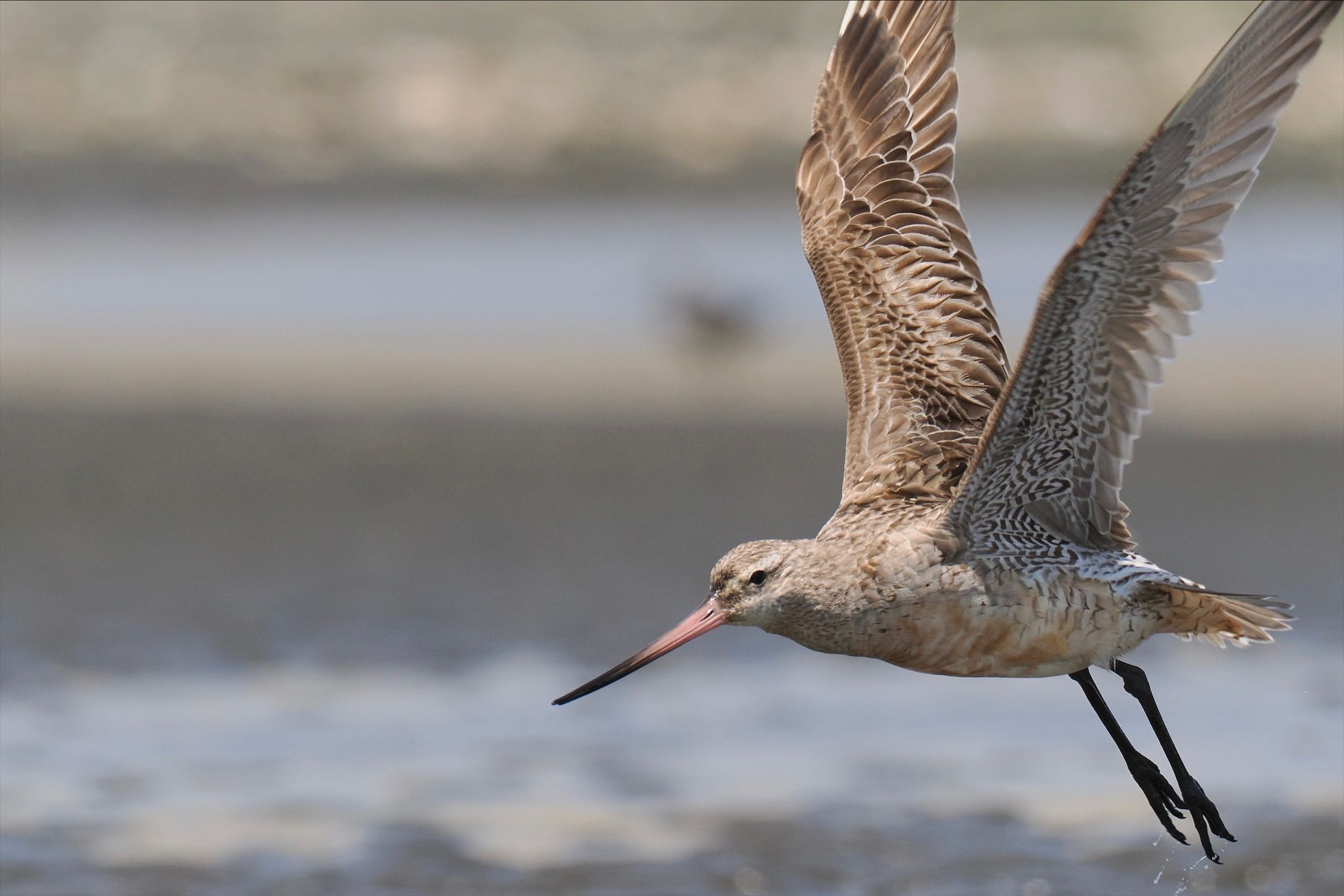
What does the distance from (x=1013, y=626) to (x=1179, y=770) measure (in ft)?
2.37

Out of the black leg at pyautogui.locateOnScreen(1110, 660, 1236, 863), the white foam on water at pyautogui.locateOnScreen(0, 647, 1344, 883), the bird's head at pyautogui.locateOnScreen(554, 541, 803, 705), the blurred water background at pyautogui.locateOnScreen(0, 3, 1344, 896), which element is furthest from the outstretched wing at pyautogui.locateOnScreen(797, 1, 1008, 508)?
the white foam on water at pyautogui.locateOnScreen(0, 647, 1344, 883)

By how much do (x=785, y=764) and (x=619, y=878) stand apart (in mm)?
1195

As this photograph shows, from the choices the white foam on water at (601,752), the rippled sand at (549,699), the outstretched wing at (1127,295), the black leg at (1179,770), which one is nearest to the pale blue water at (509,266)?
the rippled sand at (549,699)

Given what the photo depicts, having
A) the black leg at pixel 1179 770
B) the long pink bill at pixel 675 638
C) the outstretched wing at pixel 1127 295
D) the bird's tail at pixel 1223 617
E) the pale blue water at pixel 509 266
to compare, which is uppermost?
the pale blue water at pixel 509 266

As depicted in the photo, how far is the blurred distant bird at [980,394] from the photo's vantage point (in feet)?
16.2

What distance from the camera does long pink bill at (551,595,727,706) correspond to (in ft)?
18.1

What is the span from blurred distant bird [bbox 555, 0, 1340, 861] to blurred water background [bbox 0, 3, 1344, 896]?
138 cm

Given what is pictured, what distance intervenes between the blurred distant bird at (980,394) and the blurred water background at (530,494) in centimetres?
138

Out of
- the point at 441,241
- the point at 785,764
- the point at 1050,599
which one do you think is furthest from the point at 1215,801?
the point at 441,241

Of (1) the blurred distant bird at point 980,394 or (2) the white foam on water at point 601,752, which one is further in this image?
(2) the white foam on water at point 601,752

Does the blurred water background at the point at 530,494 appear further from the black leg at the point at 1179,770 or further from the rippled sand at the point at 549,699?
the black leg at the point at 1179,770

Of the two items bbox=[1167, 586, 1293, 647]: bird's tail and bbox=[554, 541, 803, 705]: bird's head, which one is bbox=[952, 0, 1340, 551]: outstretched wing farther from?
bbox=[554, 541, 803, 705]: bird's head

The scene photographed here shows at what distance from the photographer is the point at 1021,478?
213 inches

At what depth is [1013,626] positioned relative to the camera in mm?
5375
